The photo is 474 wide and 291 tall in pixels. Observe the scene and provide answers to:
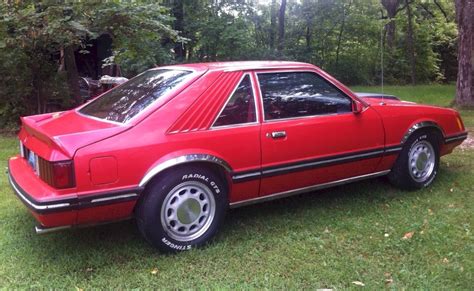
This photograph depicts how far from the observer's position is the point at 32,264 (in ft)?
12.1

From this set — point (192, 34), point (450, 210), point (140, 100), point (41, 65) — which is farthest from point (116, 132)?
point (192, 34)

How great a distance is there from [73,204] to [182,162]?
0.85 metres

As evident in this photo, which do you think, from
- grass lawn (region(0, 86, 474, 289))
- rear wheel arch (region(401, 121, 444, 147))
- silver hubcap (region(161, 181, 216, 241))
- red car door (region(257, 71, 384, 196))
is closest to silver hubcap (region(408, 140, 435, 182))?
rear wheel arch (region(401, 121, 444, 147))

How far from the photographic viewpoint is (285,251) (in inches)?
153

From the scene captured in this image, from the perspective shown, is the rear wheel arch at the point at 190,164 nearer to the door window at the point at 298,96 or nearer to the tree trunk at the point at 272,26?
the door window at the point at 298,96

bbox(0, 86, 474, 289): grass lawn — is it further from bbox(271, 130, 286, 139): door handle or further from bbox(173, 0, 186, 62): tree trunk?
bbox(173, 0, 186, 62): tree trunk

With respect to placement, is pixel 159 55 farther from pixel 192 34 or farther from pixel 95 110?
pixel 95 110

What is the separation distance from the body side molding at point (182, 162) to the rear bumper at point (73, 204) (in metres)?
0.12

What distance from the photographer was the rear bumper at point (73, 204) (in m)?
3.31

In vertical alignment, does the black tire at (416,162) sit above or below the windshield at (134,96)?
below

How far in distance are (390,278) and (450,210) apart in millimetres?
1648

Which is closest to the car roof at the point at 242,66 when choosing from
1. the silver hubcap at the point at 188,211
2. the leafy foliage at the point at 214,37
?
the silver hubcap at the point at 188,211

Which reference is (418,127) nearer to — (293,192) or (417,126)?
(417,126)

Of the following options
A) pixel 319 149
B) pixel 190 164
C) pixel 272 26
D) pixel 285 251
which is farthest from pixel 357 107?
pixel 272 26
